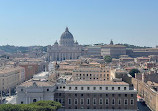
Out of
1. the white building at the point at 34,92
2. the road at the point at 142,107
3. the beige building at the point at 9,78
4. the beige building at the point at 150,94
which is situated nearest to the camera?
the white building at the point at 34,92

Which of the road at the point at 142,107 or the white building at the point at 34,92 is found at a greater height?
the white building at the point at 34,92

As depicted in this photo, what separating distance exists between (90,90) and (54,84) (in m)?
5.12

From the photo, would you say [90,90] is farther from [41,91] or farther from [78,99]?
[41,91]

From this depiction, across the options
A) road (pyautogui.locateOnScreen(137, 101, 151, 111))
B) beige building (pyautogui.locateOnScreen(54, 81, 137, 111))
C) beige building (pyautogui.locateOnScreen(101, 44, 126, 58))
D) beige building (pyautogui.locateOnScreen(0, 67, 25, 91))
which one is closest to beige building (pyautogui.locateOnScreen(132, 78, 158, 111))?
road (pyautogui.locateOnScreen(137, 101, 151, 111))

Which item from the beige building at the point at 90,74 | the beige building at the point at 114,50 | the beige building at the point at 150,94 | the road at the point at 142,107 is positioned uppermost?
the beige building at the point at 114,50

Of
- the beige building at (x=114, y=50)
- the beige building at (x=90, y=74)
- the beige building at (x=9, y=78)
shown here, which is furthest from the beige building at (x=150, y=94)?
the beige building at (x=114, y=50)

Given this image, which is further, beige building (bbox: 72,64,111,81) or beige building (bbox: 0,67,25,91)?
beige building (bbox: 0,67,25,91)

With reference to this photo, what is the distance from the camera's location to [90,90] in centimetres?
4506

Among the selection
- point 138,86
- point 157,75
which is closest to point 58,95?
point 138,86

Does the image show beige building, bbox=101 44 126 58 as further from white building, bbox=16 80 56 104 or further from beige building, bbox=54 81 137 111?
white building, bbox=16 80 56 104

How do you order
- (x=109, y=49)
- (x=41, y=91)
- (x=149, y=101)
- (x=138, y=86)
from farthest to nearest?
(x=109, y=49) < (x=138, y=86) < (x=149, y=101) < (x=41, y=91)

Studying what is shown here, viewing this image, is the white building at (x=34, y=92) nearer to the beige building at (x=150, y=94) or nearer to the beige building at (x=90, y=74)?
the beige building at (x=90, y=74)

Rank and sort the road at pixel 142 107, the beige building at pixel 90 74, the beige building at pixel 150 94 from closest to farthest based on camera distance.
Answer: the beige building at pixel 150 94
the road at pixel 142 107
the beige building at pixel 90 74

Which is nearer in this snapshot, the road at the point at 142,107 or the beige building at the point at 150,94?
the beige building at the point at 150,94
